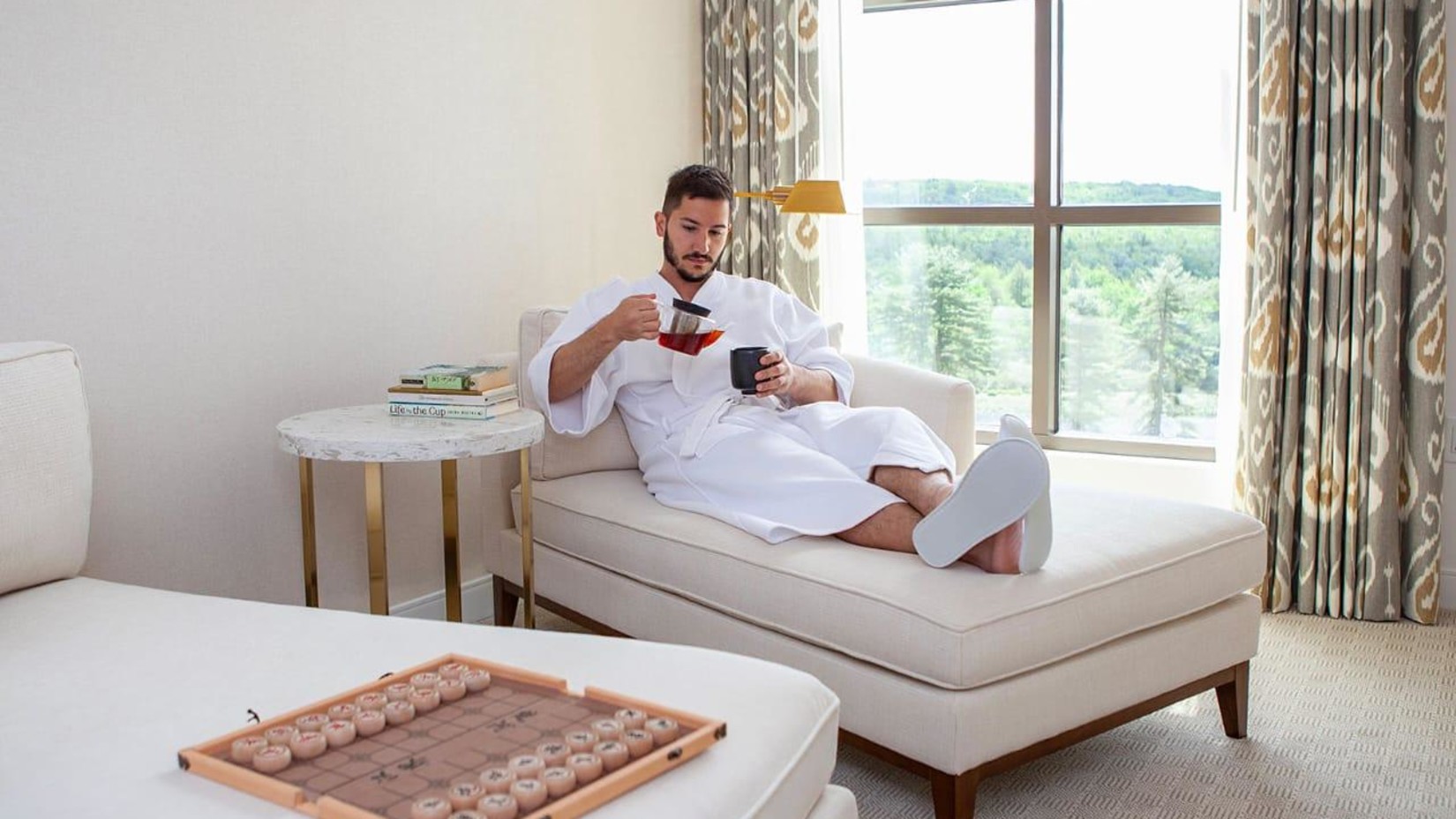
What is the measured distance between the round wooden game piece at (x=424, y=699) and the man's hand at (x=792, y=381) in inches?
54.6

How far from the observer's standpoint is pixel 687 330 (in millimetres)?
2783

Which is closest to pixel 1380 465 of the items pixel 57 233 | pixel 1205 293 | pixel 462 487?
pixel 1205 293

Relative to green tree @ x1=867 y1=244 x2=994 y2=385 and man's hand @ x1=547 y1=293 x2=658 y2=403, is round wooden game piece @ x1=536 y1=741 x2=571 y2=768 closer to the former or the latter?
man's hand @ x1=547 y1=293 x2=658 y2=403

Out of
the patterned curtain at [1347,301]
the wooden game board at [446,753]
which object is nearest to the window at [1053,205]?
the patterned curtain at [1347,301]

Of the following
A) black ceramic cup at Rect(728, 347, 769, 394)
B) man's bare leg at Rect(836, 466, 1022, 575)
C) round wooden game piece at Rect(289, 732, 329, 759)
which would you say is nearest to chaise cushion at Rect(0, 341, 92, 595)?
round wooden game piece at Rect(289, 732, 329, 759)

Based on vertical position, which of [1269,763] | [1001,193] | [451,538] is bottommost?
[1269,763]

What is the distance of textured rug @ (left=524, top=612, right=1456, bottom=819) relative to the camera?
7.94 ft

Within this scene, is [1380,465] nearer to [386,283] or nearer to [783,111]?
[783,111]

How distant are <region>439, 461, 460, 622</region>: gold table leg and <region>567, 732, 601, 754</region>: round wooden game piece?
5.04 feet

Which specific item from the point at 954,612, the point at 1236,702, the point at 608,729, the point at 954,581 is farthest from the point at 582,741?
the point at 1236,702

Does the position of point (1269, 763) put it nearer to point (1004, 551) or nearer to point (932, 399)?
point (1004, 551)

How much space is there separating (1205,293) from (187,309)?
117 inches

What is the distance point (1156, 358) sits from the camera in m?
4.14

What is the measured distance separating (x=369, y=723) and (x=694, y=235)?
6.09 ft
